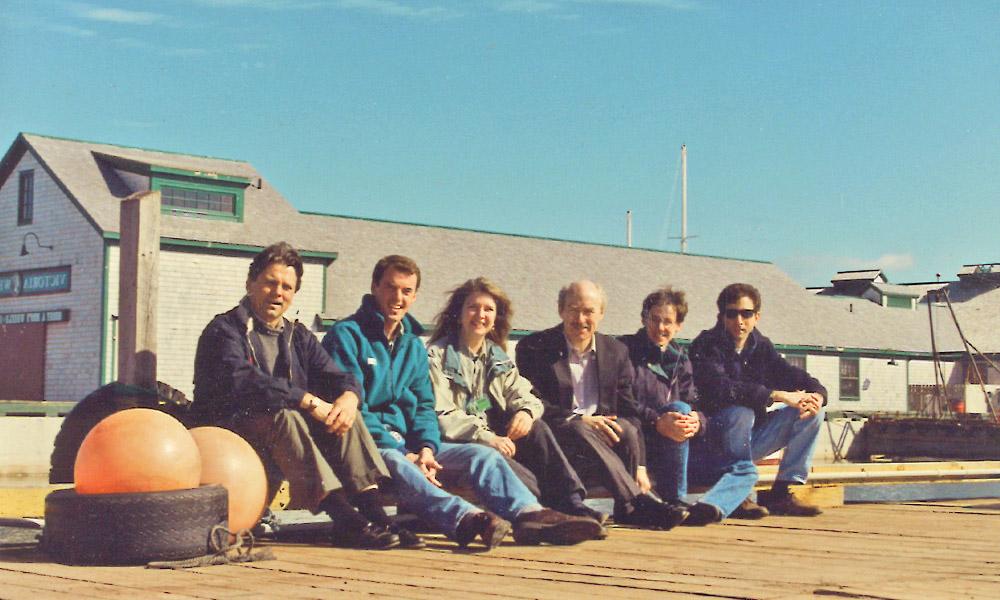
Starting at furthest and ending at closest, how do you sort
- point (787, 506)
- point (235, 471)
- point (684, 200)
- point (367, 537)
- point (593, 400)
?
1. point (684, 200)
2. point (787, 506)
3. point (593, 400)
4. point (367, 537)
5. point (235, 471)

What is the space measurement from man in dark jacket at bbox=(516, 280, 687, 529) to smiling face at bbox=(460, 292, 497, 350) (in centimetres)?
58

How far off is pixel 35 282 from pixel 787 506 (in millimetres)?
23918

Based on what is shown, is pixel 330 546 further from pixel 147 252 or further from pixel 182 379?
pixel 182 379

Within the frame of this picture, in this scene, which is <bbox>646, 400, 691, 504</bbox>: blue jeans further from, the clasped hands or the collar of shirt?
the clasped hands

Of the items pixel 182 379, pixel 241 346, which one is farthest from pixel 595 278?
pixel 241 346

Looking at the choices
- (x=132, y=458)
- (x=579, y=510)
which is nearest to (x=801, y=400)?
Answer: (x=579, y=510)

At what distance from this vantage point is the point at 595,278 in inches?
1518

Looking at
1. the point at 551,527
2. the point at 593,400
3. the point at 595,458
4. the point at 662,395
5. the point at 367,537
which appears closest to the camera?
the point at 367,537

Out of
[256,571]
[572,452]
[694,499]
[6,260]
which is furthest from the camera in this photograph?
[6,260]

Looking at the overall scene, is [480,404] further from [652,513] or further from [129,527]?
[129,527]

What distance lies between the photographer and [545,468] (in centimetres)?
764

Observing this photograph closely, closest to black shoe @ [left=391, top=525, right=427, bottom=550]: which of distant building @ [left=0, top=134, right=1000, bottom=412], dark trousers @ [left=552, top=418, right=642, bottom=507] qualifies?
Answer: dark trousers @ [left=552, top=418, right=642, bottom=507]

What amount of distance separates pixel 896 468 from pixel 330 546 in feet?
20.2

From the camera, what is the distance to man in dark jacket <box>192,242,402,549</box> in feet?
22.0
